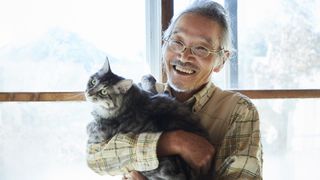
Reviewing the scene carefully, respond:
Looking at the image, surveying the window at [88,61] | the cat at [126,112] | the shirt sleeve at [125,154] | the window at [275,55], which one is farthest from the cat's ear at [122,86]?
the window at [275,55]

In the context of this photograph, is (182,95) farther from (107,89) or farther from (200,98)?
(107,89)

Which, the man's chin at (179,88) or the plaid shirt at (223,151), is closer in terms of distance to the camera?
the plaid shirt at (223,151)

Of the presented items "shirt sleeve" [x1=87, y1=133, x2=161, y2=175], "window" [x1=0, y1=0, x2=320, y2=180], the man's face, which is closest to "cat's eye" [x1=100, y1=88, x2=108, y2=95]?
"shirt sleeve" [x1=87, y1=133, x2=161, y2=175]

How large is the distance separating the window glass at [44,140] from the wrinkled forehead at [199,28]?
79 centimetres

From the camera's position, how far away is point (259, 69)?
78.2 inches

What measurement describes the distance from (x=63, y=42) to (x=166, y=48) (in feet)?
2.45

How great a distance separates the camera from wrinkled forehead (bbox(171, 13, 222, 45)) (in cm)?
127

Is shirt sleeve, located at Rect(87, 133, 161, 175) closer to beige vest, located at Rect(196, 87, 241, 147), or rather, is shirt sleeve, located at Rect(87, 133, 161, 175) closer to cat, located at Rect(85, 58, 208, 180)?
cat, located at Rect(85, 58, 208, 180)

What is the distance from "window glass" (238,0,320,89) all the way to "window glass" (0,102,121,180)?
868 mm

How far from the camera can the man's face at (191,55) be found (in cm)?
127

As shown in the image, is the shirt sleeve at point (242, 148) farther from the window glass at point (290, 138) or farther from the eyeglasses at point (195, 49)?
the window glass at point (290, 138)

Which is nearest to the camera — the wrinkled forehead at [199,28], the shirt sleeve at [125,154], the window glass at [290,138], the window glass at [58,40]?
the shirt sleeve at [125,154]

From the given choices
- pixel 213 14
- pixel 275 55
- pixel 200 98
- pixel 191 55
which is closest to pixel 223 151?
pixel 200 98

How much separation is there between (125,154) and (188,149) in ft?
0.63
